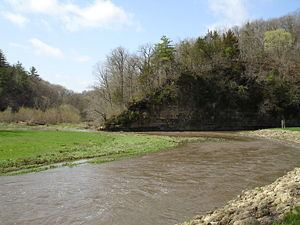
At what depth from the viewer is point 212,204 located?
603 inches

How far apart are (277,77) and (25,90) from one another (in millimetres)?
73958

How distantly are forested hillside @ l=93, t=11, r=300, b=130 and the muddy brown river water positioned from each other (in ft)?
166

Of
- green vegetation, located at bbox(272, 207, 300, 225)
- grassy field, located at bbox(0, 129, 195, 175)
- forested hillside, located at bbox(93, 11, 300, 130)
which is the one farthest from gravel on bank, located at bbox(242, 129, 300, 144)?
green vegetation, located at bbox(272, 207, 300, 225)

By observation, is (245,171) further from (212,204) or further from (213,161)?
(212,204)

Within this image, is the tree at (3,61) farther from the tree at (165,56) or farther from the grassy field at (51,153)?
the grassy field at (51,153)

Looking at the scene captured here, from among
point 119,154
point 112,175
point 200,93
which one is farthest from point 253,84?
point 112,175

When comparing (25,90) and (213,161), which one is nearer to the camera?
(213,161)

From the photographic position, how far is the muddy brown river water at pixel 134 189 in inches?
543

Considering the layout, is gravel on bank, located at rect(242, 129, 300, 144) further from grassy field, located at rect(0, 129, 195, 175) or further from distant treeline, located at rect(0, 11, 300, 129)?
distant treeline, located at rect(0, 11, 300, 129)

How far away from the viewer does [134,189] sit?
18297mm

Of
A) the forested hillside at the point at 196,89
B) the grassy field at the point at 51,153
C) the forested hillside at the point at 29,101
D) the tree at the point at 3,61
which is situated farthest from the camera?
the tree at the point at 3,61

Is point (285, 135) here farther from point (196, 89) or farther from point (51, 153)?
point (196, 89)

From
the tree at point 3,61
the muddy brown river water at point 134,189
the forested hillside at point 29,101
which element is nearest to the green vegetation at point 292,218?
the muddy brown river water at point 134,189

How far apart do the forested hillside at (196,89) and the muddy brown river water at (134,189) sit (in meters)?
50.6
